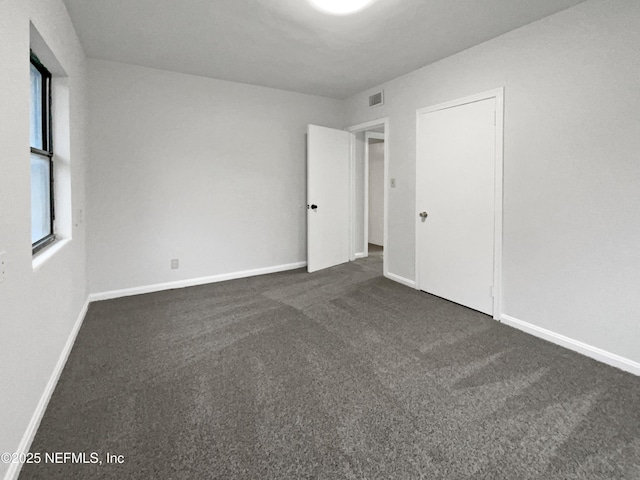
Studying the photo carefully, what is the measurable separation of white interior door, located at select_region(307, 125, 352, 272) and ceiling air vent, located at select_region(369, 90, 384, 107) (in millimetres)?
665

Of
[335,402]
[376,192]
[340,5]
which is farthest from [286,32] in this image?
[376,192]

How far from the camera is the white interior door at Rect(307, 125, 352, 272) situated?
4734mm

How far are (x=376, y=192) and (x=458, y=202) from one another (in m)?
3.88


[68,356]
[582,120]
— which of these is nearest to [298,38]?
[582,120]

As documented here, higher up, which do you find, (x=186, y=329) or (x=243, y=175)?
(x=243, y=175)

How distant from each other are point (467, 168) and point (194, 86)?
323 cm

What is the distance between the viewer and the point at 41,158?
2342mm

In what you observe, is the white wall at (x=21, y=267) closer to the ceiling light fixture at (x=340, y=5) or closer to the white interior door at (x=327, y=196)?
the ceiling light fixture at (x=340, y=5)

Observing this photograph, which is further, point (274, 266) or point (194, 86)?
point (274, 266)

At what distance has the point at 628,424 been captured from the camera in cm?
171

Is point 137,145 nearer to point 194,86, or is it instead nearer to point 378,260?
point 194,86

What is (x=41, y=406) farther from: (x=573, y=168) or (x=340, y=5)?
(x=573, y=168)

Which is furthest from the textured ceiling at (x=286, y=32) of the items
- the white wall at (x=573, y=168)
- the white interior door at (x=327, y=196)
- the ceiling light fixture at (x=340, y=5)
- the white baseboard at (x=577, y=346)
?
the white baseboard at (x=577, y=346)

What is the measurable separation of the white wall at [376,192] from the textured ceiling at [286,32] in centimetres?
323
